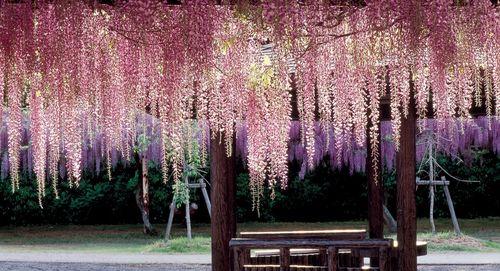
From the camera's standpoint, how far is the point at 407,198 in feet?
24.6

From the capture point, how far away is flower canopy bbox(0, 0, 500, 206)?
11.5ft

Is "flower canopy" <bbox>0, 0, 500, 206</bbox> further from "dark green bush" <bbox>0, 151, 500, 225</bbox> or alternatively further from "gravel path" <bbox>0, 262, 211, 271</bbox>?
"dark green bush" <bbox>0, 151, 500, 225</bbox>

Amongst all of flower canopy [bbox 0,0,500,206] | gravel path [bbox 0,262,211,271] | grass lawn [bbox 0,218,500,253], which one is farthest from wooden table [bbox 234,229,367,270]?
grass lawn [bbox 0,218,500,253]

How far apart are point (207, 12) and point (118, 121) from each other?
96cm

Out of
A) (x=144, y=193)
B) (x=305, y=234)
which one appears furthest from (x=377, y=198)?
(x=144, y=193)

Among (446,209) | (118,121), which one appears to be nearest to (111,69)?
(118,121)

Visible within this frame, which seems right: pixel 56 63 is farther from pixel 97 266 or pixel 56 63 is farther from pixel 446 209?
pixel 446 209

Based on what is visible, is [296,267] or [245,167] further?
[245,167]

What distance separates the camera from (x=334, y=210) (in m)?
19.7

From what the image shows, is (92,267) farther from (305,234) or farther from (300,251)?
(305,234)

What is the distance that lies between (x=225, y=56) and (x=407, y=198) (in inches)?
149

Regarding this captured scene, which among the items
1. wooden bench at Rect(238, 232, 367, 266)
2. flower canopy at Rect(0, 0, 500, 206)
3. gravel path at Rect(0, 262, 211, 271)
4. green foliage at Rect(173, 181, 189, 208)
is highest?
flower canopy at Rect(0, 0, 500, 206)

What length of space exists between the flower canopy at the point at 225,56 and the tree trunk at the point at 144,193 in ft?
42.5

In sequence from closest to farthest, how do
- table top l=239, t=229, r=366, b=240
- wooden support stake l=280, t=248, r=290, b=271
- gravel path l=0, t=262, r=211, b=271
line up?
wooden support stake l=280, t=248, r=290, b=271 → table top l=239, t=229, r=366, b=240 → gravel path l=0, t=262, r=211, b=271
